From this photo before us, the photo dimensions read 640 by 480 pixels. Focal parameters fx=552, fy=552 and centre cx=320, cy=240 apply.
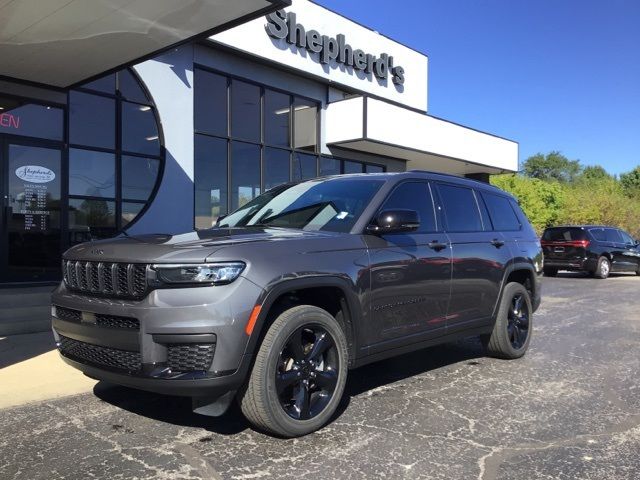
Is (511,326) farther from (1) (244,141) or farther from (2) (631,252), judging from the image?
(2) (631,252)

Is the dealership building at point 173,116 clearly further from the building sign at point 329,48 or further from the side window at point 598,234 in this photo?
the side window at point 598,234

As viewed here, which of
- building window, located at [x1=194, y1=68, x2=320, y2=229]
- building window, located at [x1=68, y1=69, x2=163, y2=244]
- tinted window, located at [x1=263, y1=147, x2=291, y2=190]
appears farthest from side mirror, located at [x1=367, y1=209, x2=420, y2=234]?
tinted window, located at [x1=263, y1=147, x2=291, y2=190]

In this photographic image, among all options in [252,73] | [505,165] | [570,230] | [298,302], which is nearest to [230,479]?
[298,302]

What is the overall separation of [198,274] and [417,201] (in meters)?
2.35

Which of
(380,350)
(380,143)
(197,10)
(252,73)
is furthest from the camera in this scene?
(380,143)

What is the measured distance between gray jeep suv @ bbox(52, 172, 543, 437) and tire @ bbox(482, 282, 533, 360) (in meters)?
0.50

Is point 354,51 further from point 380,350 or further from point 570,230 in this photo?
point 380,350

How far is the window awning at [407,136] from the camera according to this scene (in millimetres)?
15133

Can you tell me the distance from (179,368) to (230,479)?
2.23 feet

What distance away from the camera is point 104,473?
314cm

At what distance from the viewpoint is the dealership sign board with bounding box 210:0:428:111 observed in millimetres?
13485

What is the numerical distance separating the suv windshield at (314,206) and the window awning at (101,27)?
317 cm

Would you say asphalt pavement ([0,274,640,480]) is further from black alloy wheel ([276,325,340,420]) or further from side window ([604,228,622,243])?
side window ([604,228,622,243])

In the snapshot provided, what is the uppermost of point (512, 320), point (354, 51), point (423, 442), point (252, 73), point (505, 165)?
point (354, 51)
